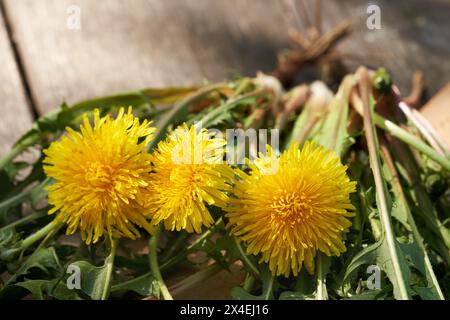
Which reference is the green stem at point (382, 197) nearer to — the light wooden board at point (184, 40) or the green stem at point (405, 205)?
the green stem at point (405, 205)

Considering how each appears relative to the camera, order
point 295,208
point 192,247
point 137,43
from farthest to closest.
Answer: point 137,43 → point 192,247 → point 295,208

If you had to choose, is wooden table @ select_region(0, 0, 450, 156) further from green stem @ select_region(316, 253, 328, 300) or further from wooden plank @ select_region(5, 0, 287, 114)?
Answer: green stem @ select_region(316, 253, 328, 300)

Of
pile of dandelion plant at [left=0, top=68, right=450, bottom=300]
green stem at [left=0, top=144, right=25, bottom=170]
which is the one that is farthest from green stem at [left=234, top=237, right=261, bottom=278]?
green stem at [left=0, top=144, right=25, bottom=170]

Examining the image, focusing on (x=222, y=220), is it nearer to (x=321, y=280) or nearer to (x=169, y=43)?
(x=321, y=280)

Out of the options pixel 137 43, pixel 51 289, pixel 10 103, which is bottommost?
pixel 51 289

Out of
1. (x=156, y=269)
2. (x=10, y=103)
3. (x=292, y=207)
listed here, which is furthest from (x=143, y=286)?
(x=10, y=103)

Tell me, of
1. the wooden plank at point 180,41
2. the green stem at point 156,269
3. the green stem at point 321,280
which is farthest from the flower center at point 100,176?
the wooden plank at point 180,41
